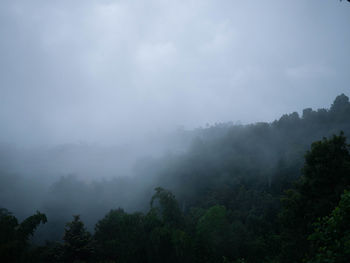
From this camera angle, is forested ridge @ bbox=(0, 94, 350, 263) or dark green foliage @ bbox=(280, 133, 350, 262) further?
dark green foliage @ bbox=(280, 133, 350, 262)

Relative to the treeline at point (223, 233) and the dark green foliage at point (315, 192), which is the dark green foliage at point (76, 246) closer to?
the treeline at point (223, 233)

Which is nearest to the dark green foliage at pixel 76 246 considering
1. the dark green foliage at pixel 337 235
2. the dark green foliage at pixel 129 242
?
the dark green foliage at pixel 129 242

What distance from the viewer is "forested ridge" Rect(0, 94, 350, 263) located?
11078 mm

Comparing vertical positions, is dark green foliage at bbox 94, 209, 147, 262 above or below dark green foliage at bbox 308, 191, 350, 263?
below

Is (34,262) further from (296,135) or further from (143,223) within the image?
(296,135)

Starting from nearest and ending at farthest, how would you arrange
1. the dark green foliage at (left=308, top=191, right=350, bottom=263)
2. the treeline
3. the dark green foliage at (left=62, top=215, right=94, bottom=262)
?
the dark green foliage at (left=308, top=191, right=350, bottom=263) → the treeline → the dark green foliage at (left=62, top=215, right=94, bottom=262)

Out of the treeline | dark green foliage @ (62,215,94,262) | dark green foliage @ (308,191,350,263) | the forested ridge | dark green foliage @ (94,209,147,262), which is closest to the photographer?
dark green foliage @ (308,191,350,263)

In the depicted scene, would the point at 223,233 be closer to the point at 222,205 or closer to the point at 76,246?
the point at 222,205

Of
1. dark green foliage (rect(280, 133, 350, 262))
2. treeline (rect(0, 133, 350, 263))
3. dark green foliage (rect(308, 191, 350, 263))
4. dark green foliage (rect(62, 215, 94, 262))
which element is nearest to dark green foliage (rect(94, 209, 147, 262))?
treeline (rect(0, 133, 350, 263))

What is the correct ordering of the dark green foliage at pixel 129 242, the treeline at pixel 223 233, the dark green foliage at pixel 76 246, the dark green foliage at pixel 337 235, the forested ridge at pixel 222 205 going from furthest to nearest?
the dark green foliage at pixel 76 246 < the dark green foliage at pixel 129 242 < the forested ridge at pixel 222 205 < the treeline at pixel 223 233 < the dark green foliage at pixel 337 235

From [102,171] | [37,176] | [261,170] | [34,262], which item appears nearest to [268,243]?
[34,262]

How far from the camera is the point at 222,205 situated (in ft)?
104

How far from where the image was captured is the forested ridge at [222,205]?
1108 cm

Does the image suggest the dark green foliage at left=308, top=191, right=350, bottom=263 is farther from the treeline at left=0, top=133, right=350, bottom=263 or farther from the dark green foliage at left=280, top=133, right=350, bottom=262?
the dark green foliage at left=280, top=133, right=350, bottom=262
